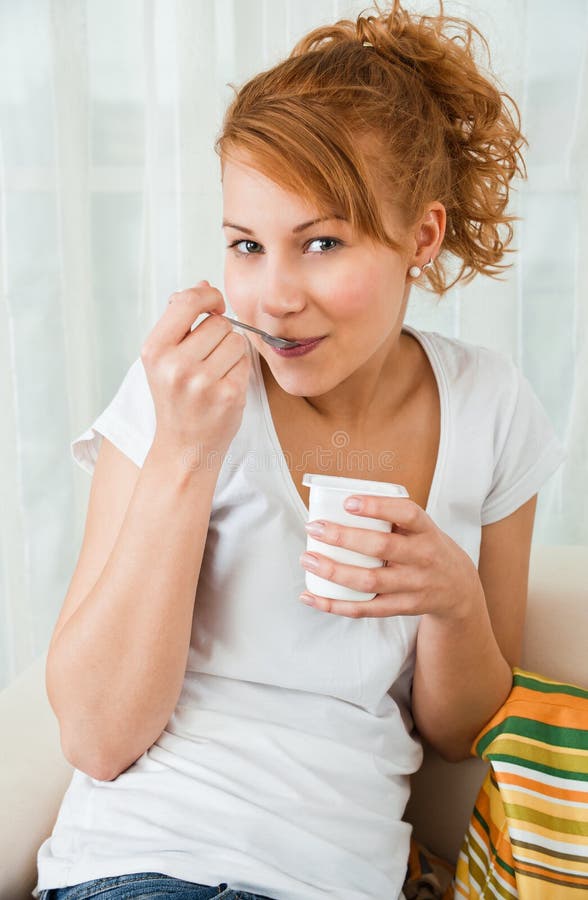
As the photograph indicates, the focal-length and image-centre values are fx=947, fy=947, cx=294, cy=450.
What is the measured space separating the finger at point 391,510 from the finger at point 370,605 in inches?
2.9

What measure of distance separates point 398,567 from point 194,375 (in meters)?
0.27

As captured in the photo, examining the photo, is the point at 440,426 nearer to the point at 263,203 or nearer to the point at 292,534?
the point at 292,534

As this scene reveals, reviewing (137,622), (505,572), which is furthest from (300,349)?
(505,572)

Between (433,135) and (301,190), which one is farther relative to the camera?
(433,135)

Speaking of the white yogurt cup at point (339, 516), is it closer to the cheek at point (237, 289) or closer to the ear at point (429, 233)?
the cheek at point (237, 289)

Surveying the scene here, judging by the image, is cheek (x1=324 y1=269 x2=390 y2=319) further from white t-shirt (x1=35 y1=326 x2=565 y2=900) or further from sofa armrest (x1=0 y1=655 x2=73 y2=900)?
sofa armrest (x1=0 y1=655 x2=73 y2=900)

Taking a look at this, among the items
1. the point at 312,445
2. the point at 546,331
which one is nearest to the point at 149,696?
the point at 312,445

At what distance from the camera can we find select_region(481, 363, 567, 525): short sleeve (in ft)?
3.88

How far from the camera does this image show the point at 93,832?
38.3 inches

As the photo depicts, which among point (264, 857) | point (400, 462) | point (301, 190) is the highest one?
point (301, 190)

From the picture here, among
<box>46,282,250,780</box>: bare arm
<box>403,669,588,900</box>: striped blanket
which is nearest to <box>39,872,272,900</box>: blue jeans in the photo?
<box>46,282,250,780</box>: bare arm

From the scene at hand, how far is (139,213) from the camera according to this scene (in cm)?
191

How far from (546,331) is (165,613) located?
110cm

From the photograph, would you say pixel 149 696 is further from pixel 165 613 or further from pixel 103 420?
pixel 103 420
